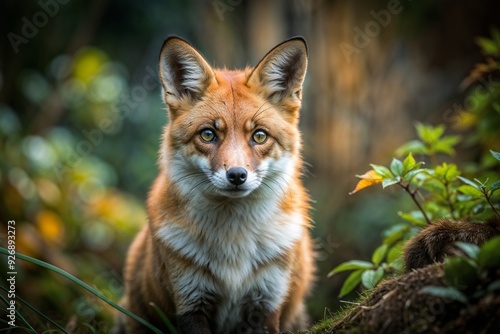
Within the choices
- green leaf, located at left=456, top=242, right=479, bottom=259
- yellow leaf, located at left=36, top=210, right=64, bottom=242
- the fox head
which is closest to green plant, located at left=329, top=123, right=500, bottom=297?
the fox head

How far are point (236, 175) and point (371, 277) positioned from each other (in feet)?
4.06

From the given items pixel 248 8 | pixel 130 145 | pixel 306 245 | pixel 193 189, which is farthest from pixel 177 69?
pixel 130 145

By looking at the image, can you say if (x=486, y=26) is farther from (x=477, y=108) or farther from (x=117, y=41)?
(x=117, y=41)

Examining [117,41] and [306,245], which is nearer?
[306,245]

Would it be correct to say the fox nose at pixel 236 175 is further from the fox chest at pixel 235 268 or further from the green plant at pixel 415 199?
the green plant at pixel 415 199

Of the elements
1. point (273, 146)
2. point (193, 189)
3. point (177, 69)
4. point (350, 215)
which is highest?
point (177, 69)

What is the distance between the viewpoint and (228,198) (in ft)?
13.0

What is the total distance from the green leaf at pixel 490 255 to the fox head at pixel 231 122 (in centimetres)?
169

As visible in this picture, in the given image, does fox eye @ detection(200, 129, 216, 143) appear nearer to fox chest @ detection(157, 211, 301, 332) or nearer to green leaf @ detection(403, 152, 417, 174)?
fox chest @ detection(157, 211, 301, 332)

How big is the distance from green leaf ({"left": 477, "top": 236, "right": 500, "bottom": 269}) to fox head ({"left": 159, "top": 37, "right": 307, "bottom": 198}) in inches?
66.4

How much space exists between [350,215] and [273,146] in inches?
188

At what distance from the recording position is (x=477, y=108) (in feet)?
15.8

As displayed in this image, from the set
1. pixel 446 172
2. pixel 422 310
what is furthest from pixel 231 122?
pixel 422 310

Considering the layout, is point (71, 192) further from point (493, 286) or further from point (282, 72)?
point (493, 286)
